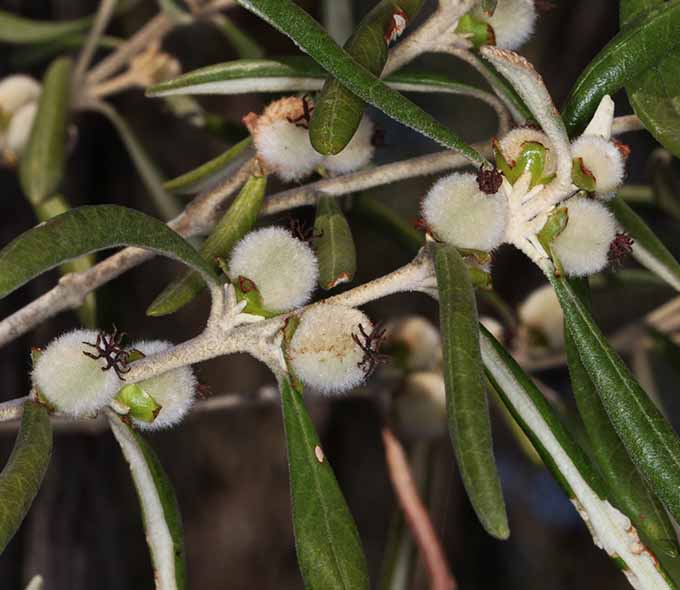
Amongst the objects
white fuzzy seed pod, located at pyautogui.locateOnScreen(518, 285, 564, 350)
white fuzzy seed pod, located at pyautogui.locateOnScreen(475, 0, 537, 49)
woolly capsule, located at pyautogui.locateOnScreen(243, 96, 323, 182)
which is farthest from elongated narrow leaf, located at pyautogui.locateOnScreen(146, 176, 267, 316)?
white fuzzy seed pod, located at pyautogui.locateOnScreen(518, 285, 564, 350)

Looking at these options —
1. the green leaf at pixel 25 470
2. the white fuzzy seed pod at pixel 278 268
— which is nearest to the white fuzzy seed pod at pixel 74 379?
the green leaf at pixel 25 470

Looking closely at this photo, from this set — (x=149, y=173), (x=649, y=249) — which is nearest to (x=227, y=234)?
(x=649, y=249)

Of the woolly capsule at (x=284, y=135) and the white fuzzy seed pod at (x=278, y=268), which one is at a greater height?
the woolly capsule at (x=284, y=135)

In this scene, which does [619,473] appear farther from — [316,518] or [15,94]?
[15,94]

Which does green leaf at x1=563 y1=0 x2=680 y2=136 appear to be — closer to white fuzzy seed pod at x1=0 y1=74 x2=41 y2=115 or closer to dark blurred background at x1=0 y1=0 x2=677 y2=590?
dark blurred background at x1=0 y1=0 x2=677 y2=590

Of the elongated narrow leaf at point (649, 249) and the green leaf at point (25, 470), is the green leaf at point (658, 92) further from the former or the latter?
the green leaf at point (25, 470)
